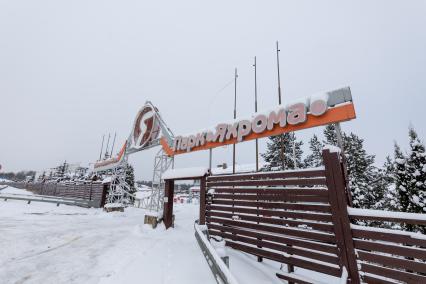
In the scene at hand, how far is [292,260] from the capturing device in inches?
195

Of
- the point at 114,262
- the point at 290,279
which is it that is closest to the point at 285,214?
the point at 290,279

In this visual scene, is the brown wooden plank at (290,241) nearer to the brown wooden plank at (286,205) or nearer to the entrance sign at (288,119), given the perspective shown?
the brown wooden plank at (286,205)

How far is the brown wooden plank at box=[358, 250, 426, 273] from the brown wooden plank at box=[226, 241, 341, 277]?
2.07ft

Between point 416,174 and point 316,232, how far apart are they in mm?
21942

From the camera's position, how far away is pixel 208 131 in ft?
41.0

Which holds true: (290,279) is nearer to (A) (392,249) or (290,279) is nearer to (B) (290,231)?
(B) (290,231)

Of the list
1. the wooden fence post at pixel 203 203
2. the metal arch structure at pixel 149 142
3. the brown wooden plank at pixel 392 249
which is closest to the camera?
the brown wooden plank at pixel 392 249

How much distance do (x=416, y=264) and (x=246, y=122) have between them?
303 inches

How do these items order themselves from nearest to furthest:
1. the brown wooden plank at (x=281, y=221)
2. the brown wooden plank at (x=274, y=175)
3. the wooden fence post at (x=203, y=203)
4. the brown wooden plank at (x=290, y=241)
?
the brown wooden plank at (x=290, y=241)
the brown wooden plank at (x=281, y=221)
the brown wooden plank at (x=274, y=175)
the wooden fence post at (x=203, y=203)

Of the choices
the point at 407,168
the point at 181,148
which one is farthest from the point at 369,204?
the point at 181,148

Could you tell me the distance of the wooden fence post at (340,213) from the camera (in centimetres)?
396

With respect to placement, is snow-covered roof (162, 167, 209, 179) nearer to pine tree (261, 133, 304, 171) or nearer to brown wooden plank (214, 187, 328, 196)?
brown wooden plank (214, 187, 328, 196)

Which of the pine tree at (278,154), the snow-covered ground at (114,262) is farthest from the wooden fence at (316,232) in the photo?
the pine tree at (278,154)

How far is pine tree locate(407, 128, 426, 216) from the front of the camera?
18.6m
